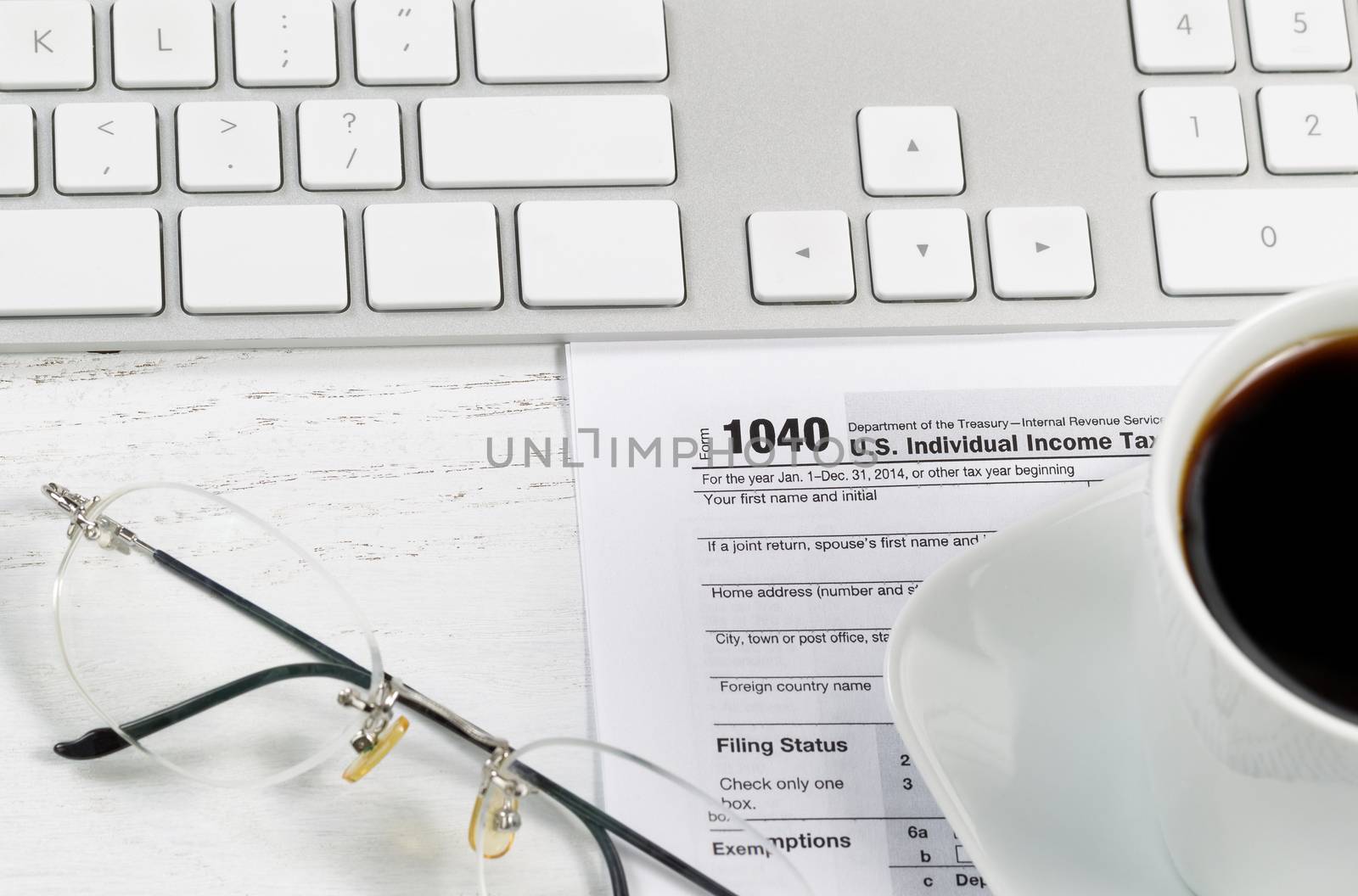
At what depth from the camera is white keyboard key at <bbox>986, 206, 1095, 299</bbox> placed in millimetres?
357

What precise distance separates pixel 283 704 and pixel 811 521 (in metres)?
0.18

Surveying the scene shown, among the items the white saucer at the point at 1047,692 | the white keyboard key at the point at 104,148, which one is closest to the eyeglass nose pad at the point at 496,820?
the white saucer at the point at 1047,692

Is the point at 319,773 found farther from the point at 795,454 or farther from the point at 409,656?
the point at 795,454

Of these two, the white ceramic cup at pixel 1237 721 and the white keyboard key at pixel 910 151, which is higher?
the white keyboard key at pixel 910 151

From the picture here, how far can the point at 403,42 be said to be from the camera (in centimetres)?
36

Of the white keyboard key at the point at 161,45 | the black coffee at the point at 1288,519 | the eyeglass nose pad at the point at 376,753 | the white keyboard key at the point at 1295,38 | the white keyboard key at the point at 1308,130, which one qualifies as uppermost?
the white keyboard key at the point at 161,45

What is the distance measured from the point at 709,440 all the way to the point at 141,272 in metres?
0.19

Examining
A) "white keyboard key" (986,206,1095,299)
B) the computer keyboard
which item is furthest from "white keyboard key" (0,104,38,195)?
"white keyboard key" (986,206,1095,299)

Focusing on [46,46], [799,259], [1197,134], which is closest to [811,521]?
[799,259]

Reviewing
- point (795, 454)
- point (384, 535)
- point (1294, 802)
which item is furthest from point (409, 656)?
point (1294, 802)

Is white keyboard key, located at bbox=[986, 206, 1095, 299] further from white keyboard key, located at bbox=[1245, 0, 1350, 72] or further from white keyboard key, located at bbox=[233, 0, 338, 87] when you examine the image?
white keyboard key, located at bbox=[233, 0, 338, 87]

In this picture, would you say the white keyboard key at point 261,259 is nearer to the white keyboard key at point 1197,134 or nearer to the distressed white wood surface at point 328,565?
the distressed white wood surface at point 328,565

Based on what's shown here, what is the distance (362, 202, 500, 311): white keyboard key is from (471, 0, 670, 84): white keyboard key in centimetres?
5

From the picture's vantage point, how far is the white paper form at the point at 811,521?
1.08 ft
